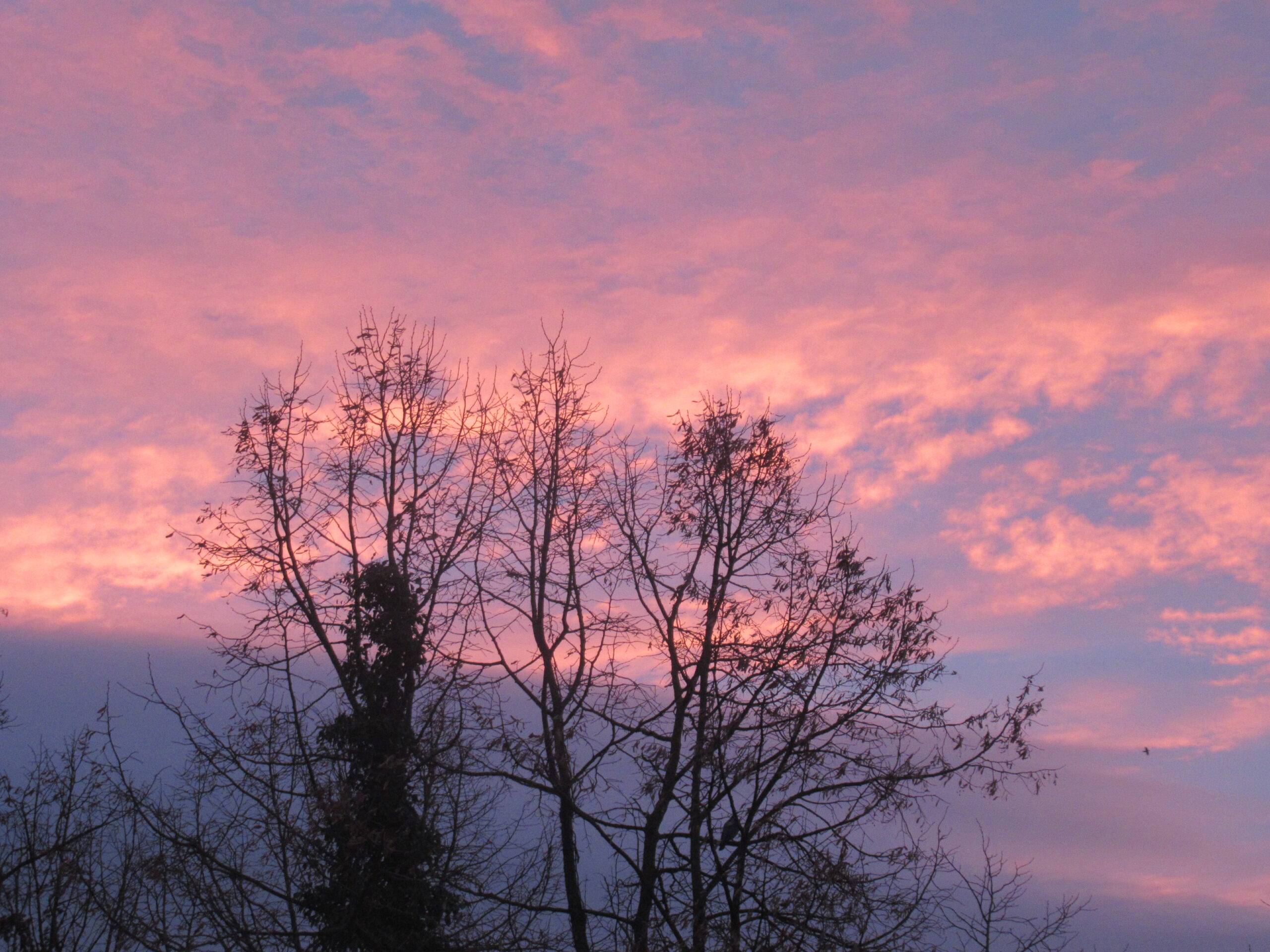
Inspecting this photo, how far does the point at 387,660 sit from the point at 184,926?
5.25 m

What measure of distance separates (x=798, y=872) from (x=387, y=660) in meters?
8.03

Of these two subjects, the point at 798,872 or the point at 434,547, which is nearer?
the point at 798,872

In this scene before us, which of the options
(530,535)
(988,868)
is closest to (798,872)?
(988,868)

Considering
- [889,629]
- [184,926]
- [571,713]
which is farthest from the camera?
[571,713]

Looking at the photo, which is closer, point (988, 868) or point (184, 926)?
point (184, 926)

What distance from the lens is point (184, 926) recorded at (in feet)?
49.5

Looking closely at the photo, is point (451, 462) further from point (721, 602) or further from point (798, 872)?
point (798, 872)

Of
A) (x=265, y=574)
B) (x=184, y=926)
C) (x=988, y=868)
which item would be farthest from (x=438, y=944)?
(x=988, y=868)

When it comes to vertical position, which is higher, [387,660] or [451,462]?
[451,462]

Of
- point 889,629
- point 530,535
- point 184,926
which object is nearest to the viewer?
point 184,926

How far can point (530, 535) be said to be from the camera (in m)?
18.8

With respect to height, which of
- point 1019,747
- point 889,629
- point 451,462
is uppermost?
point 451,462

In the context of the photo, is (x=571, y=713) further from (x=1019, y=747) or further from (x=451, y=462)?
(x=1019, y=747)

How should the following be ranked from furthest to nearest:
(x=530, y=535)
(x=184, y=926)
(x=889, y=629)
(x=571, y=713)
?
(x=530, y=535) < (x=571, y=713) < (x=889, y=629) < (x=184, y=926)
